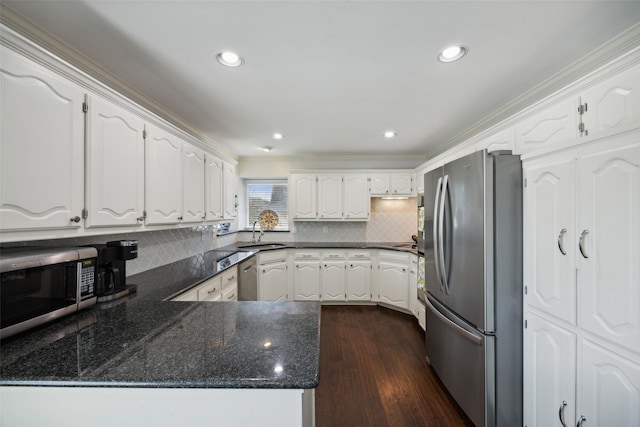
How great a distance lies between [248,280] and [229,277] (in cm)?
51

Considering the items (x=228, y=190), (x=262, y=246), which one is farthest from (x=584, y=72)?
(x=262, y=246)

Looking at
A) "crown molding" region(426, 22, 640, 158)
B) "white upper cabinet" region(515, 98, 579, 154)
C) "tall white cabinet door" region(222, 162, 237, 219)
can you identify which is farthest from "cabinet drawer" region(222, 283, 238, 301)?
"crown molding" region(426, 22, 640, 158)

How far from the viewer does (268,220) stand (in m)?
4.17

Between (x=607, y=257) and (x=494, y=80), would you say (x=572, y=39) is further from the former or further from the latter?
(x=607, y=257)

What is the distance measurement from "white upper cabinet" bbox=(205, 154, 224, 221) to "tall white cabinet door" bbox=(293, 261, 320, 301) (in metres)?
A: 1.43

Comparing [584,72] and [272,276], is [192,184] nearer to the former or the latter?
[272,276]

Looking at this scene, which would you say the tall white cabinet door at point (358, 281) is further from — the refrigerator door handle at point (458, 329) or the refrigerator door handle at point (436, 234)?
the refrigerator door handle at point (436, 234)

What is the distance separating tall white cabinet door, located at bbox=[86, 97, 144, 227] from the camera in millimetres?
1312

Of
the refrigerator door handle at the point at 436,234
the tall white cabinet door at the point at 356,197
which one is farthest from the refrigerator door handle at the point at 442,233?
the tall white cabinet door at the point at 356,197

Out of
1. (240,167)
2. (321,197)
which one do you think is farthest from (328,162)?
(240,167)

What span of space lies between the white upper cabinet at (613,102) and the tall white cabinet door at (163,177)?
260 cm

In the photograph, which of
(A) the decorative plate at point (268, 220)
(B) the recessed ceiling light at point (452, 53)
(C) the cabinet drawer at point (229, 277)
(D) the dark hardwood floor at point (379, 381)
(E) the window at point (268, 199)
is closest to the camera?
(B) the recessed ceiling light at point (452, 53)

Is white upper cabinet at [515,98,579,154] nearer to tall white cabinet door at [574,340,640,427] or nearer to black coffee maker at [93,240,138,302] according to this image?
tall white cabinet door at [574,340,640,427]

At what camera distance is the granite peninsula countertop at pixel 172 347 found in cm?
75
